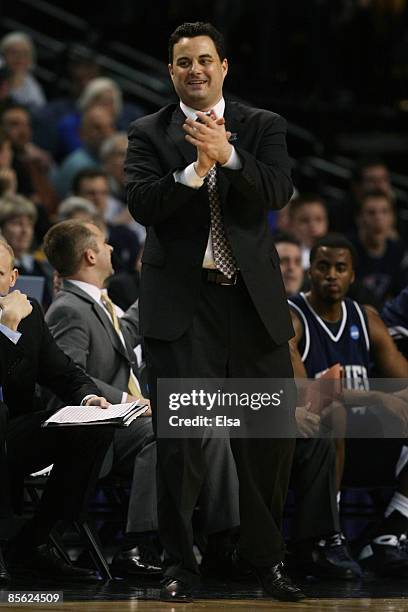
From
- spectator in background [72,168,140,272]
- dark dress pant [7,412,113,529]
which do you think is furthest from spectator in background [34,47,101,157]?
dark dress pant [7,412,113,529]

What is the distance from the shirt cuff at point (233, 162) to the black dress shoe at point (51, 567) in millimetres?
1655

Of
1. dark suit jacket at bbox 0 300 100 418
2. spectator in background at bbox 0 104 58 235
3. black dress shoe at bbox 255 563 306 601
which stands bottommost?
black dress shoe at bbox 255 563 306 601

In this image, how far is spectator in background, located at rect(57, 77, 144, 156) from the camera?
9961 millimetres

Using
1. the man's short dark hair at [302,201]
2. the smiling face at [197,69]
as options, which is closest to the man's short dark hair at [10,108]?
the man's short dark hair at [302,201]

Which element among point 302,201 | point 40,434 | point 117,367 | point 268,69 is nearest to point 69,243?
point 117,367

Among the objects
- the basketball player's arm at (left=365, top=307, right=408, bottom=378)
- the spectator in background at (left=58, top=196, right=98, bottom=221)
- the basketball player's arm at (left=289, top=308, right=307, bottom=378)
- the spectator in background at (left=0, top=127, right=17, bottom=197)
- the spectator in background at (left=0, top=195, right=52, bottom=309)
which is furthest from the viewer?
the spectator in background at (left=0, top=127, right=17, bottom=197)

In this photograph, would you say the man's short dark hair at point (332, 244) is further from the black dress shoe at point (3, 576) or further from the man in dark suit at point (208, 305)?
the black dress shoe at point (3, 576)

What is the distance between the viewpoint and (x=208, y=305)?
4.44 m

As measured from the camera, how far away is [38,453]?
493 cm

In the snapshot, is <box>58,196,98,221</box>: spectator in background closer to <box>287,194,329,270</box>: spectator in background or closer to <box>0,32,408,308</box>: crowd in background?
<box>0,32,408,308</box>: crowd in background

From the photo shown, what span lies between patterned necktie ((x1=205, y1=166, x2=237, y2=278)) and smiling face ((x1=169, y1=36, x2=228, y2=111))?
24cm

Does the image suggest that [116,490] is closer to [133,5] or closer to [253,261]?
[253,261]

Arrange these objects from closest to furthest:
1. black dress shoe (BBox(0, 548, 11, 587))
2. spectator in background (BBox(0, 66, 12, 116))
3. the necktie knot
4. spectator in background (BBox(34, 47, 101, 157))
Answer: black dress shoe (BBox(0, 548, 11, 587)) → the necktie knot → spectator in background (BBox(0, 66, 12, 116)) → spectator in background (BBox(34, 47, 101, 157))

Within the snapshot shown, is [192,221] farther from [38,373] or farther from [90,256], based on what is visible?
[90,256]
